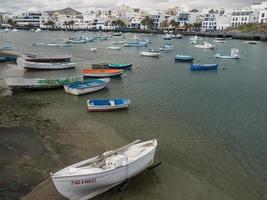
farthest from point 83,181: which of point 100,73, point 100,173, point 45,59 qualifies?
point 45,59

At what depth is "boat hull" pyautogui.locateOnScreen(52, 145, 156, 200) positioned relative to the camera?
11.9 metres

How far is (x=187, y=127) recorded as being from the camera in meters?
22.1

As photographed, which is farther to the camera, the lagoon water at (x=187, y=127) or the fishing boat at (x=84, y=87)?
the fishing boat at (x=84, y=87)

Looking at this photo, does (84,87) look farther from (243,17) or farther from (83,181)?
(243,17)

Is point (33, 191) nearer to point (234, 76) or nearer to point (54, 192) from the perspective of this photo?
point (54, 192)

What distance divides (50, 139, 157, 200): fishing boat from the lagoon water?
68 centimetres

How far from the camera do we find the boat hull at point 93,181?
11.9 meters

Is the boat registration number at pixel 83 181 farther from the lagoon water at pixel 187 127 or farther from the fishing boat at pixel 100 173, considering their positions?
the lagoon water at pixel 187 127

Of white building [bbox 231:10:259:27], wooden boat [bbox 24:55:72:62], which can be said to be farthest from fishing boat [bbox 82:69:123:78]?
white building [bbox 231:10:259:27]

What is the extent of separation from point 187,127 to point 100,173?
11.1m

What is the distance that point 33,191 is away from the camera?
1309 centimetres

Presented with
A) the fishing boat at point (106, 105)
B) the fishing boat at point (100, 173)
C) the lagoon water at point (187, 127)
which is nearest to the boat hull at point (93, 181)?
the fishing boat at point (100, 173)

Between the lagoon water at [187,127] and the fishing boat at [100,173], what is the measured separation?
68 cm

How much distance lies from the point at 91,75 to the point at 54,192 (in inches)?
1067
